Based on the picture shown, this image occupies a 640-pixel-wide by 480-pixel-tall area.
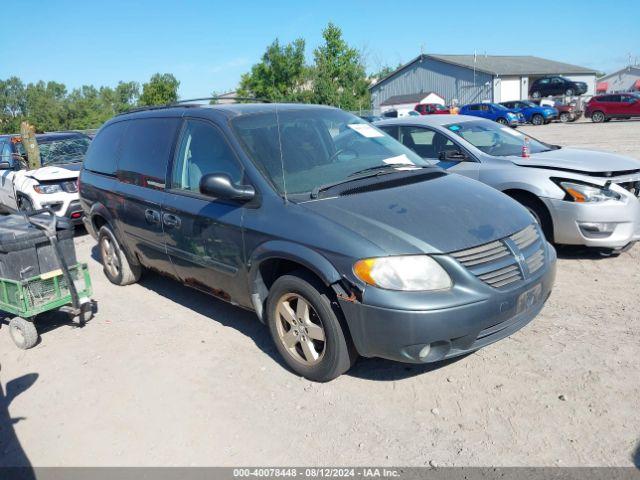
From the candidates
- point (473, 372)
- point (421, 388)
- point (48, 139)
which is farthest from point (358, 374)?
Result: point (48, 139)

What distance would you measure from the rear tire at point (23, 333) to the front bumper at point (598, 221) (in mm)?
5131

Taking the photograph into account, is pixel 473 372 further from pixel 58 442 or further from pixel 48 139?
pixel 48 139

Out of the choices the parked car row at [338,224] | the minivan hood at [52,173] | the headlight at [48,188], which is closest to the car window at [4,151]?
the minivan hood at [52,173]

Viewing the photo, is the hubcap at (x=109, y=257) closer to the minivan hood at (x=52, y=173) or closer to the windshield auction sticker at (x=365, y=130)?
the windshield auction sticker at (x=365, y=130)

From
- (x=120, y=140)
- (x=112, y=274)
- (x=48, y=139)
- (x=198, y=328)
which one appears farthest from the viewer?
(x=48, y=139)

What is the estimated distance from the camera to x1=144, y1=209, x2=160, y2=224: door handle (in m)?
4.75

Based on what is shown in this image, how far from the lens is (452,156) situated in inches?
252

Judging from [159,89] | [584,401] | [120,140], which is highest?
[159,89]

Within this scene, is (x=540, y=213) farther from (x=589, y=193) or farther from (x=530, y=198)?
(x=589, y=193)

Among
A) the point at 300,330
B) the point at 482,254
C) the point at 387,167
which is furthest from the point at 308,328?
the point at 387,167

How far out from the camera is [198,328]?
4.78m

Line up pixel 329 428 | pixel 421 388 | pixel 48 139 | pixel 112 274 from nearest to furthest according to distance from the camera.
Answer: pixel 329 428, pixel 421 388, pixel 112 274, pixel 48 139

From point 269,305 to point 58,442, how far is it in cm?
156

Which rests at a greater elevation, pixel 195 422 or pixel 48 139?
pixel 48 139
